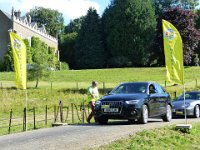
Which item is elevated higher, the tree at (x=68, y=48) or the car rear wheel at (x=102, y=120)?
the tree at (x=68, y=48)

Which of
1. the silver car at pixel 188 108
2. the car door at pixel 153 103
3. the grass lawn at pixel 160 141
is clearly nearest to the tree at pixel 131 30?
the silver car at pixel 188 108

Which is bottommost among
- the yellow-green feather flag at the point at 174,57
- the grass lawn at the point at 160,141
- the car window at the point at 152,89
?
the grass lawn at the point at 160,141

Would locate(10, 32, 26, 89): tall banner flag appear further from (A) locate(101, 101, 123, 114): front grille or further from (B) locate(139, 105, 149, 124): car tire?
(B) locate(139, 105, 149, 124): car tire

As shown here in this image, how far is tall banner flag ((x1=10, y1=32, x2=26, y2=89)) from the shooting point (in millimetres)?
17594

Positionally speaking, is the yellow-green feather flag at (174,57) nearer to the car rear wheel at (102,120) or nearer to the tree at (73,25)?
the car rear wheel at (102,120)

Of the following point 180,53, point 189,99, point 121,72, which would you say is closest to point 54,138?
point 180,53

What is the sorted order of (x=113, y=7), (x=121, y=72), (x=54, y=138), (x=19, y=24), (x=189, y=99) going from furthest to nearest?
(x=113, y=7) → (x=19, y=24) → (x=121, y=72) → (x=189, y=99) → (x=54, y=138)

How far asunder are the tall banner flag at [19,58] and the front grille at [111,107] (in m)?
Result: 3.27

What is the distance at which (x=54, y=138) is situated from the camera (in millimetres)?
13070

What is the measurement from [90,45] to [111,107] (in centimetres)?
7608

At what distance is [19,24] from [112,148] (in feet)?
255

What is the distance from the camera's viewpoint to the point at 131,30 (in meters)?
90.2

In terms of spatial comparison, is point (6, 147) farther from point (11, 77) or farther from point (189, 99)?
point (11, 77)

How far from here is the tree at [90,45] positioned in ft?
300
